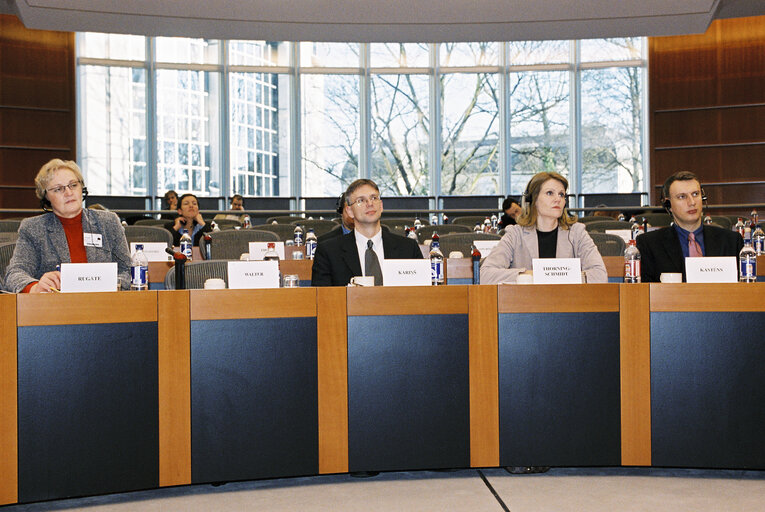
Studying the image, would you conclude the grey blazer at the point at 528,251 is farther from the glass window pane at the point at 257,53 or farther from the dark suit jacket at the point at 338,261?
the glass window pane at the point at 257,53

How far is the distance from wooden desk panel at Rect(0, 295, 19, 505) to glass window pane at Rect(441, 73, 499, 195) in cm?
1112

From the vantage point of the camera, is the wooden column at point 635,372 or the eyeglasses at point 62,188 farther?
the eyeglasses at point 62,188

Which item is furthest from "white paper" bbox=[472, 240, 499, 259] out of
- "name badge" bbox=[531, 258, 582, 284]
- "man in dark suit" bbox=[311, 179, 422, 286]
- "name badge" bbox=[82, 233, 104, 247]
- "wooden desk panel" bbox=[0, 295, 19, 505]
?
"wooden desk panel" bbox=[0, 295, 19, 505]

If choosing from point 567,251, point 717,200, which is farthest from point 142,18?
point 717,200

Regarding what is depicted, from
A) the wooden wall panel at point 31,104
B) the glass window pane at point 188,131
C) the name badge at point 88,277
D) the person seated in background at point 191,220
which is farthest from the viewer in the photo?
the glass window pane at point 188,131

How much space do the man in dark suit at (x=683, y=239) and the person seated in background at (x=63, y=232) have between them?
2.41 m

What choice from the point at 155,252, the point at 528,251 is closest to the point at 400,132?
the point at 155,252

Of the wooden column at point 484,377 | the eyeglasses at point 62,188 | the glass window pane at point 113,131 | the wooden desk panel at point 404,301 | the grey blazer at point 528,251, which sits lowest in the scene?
the wooden column at point 484,377

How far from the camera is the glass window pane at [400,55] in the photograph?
13.3 metres

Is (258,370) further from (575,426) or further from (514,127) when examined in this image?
(514,127)

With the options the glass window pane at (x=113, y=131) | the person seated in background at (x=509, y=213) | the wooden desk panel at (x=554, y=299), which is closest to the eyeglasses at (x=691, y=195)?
the wooden desk panel at (x=554, y=299)

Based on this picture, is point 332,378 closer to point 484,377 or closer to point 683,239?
point 484,377

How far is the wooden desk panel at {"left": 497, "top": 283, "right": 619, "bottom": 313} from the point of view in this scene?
2855 mm

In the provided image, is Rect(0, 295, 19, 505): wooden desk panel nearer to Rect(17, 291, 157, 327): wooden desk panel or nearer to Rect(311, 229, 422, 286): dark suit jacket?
Rect(17, 291, 157, 327): wooden desk panel
